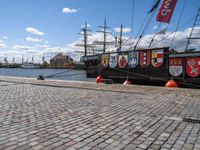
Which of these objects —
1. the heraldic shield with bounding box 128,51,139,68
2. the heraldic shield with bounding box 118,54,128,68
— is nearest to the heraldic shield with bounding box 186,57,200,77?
the heraldic shield with bounding box 128,51,139,68

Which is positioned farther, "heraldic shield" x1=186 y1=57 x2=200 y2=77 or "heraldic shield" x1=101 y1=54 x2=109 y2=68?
"heraldic shield" x1=101 y1=54 x2=109 y2=68

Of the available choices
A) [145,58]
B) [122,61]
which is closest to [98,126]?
[145,58]

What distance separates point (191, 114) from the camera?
718 centimetres

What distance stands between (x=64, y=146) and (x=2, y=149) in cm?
97

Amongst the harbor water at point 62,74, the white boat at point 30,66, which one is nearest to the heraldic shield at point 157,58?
the harbor water at point 62,74

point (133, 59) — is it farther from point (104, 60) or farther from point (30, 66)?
point (30, 66)

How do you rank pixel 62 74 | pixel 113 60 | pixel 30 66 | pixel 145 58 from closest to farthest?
pixel 145 58
pixel 113 60
pixel 62 74
pixel 30 66

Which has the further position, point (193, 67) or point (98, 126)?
point (193, 67)

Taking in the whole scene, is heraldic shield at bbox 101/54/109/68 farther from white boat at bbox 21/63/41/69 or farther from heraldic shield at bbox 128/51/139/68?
white boat at bbox 21/63/41/69

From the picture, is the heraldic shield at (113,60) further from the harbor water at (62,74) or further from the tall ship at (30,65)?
the tall ship at (30,65)

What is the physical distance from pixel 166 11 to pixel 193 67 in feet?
15.4

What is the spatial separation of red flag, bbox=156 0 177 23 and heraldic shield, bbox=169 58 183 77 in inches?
125

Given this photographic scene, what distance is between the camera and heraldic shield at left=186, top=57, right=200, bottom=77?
16453 mm

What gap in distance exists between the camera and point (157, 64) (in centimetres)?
1816
